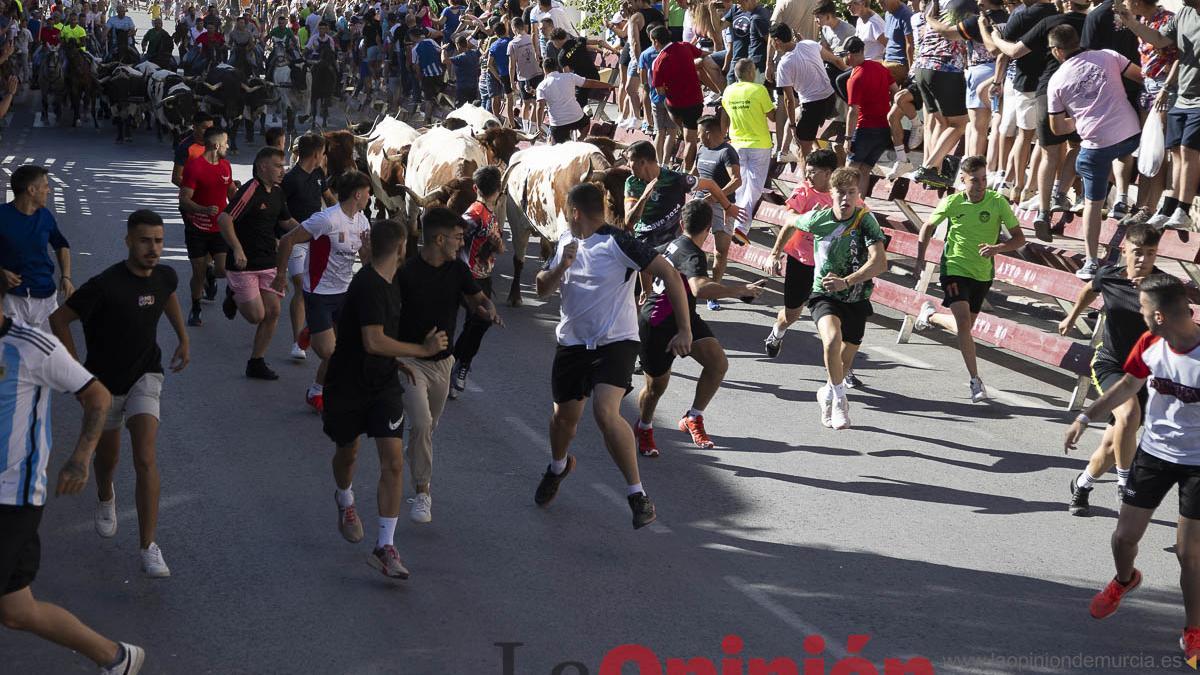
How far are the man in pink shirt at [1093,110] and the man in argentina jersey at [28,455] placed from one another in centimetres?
904

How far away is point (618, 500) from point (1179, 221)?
6.30 metres

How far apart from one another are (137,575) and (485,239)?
429 centimetres

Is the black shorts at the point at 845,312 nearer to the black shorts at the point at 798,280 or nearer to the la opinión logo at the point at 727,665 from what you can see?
the black shorts at the point at 798,280

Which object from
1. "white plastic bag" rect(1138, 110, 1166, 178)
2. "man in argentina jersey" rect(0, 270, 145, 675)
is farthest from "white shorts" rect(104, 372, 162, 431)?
"white plastic bag" rect(1138, 110, 1166, 178)

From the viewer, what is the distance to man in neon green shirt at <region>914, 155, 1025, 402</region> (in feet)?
33.7

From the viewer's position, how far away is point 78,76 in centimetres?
2905

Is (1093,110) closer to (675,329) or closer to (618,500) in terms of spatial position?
(675,329)

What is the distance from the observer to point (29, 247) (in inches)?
363

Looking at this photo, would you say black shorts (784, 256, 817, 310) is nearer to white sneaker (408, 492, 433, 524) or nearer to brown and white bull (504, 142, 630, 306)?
brown and white bull (504, 142, 630, 306)

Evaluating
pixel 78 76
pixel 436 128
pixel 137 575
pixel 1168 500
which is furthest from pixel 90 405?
pixel 78 76

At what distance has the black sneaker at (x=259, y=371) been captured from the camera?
1065 centimetres

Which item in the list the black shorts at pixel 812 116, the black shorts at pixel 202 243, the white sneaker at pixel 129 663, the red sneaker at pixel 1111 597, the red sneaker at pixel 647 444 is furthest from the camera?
the black shorts at pixel 812 116

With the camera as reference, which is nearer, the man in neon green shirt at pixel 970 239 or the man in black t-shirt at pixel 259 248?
the man in neon green shirt at pixel 970 239

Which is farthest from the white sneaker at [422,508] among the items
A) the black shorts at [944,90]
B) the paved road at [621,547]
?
the black shorts at [944,90]
